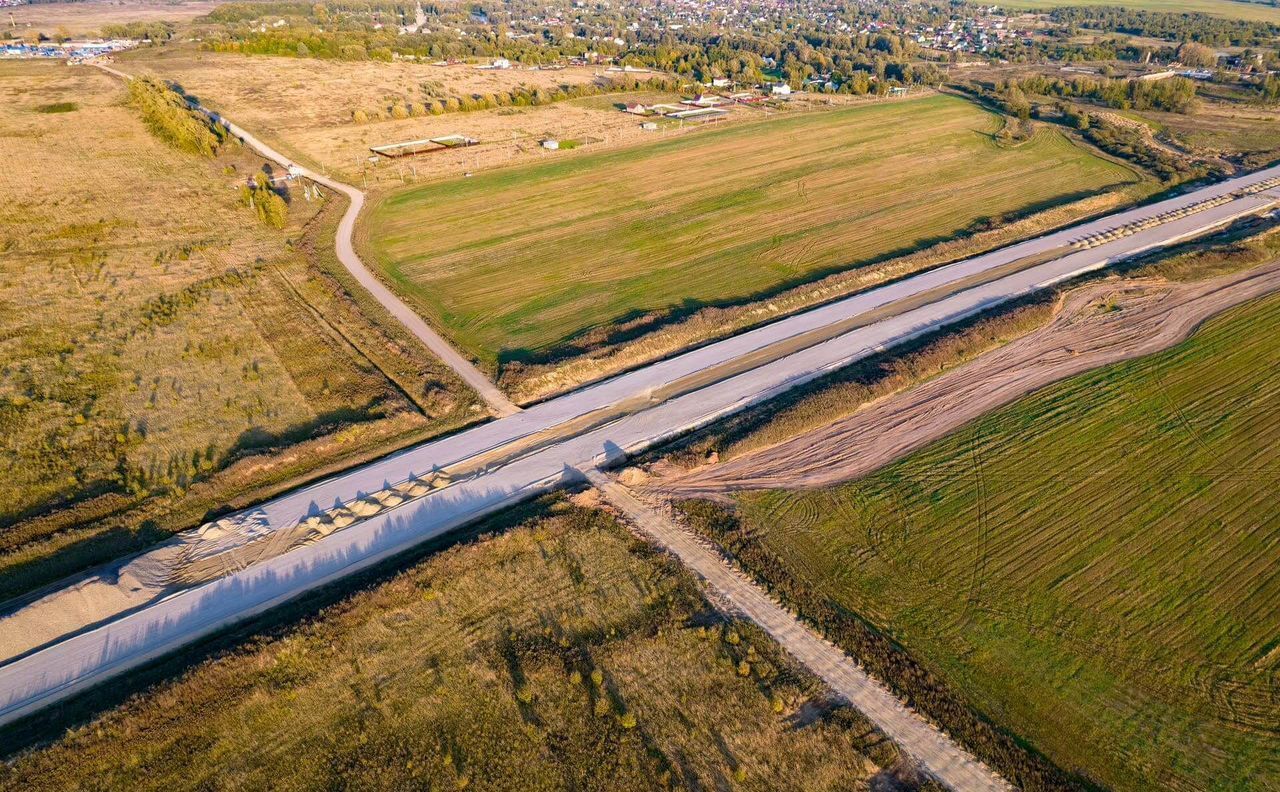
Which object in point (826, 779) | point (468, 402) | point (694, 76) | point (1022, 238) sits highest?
point (694, 76)

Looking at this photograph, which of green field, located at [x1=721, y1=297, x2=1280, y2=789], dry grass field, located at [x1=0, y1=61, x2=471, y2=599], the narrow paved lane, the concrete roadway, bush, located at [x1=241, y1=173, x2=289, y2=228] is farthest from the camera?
bush, located at [x1=241, y1=173, x2=289, y2=228]

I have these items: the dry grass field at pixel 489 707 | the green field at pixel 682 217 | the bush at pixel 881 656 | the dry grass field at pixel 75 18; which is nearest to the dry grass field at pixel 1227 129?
the green field at pixel 682 217

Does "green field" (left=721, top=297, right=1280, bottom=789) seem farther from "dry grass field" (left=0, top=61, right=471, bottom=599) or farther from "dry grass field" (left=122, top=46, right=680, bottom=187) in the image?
"dry grass field" (left=122, top=46, right=680, bottom=187)

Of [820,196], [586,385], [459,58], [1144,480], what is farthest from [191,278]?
[459,58]

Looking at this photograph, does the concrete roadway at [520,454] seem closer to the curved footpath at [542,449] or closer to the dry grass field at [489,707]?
the curved footpath at [542,449]

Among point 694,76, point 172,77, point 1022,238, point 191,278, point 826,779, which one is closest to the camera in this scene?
point 826,779

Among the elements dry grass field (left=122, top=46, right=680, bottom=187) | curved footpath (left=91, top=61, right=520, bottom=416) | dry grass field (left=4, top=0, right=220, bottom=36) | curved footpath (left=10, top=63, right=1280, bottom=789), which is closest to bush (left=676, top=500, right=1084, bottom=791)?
curved footpath (left=10, top=63, right=1280, bottom=789)

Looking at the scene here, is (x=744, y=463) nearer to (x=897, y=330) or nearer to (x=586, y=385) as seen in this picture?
(x=586, y=385)
